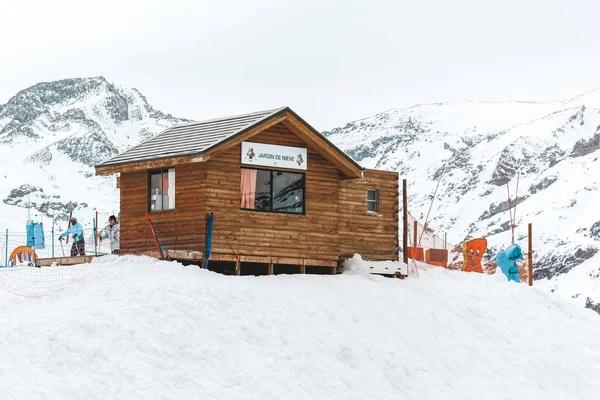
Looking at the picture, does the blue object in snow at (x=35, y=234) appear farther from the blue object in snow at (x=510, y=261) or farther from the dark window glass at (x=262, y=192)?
the blue object in snow at (x=510, y=261)

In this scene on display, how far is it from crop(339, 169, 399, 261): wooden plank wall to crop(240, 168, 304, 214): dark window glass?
254cm

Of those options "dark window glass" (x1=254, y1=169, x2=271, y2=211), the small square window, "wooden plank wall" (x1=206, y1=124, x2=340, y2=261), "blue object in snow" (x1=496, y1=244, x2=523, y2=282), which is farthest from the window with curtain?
"blue object in snow" (x1=496, y1=244, x2=523, y2=282)

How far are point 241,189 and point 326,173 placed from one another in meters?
3.31

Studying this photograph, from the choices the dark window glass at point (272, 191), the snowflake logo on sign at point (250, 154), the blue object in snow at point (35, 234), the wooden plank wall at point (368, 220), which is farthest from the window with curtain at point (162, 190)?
the blue object in snow at point (35, 234)

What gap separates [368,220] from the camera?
35.6m

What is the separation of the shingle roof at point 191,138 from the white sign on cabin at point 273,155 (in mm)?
686

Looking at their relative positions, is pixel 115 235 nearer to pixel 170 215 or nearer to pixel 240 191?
pixel 170 215

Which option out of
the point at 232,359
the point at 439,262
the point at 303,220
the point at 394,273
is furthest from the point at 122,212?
the point at 439,262

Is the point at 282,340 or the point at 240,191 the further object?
the point at 240,191

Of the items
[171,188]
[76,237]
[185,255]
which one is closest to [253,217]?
[171,188]

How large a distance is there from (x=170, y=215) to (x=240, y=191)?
2037 millimetres

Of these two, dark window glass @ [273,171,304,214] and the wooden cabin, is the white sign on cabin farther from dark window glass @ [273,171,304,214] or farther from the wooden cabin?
dark window glass @ [273,171,304,214]

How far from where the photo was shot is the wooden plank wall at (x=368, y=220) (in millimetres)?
34938

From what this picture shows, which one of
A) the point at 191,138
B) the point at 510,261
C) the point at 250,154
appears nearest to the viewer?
the point at 250,154
